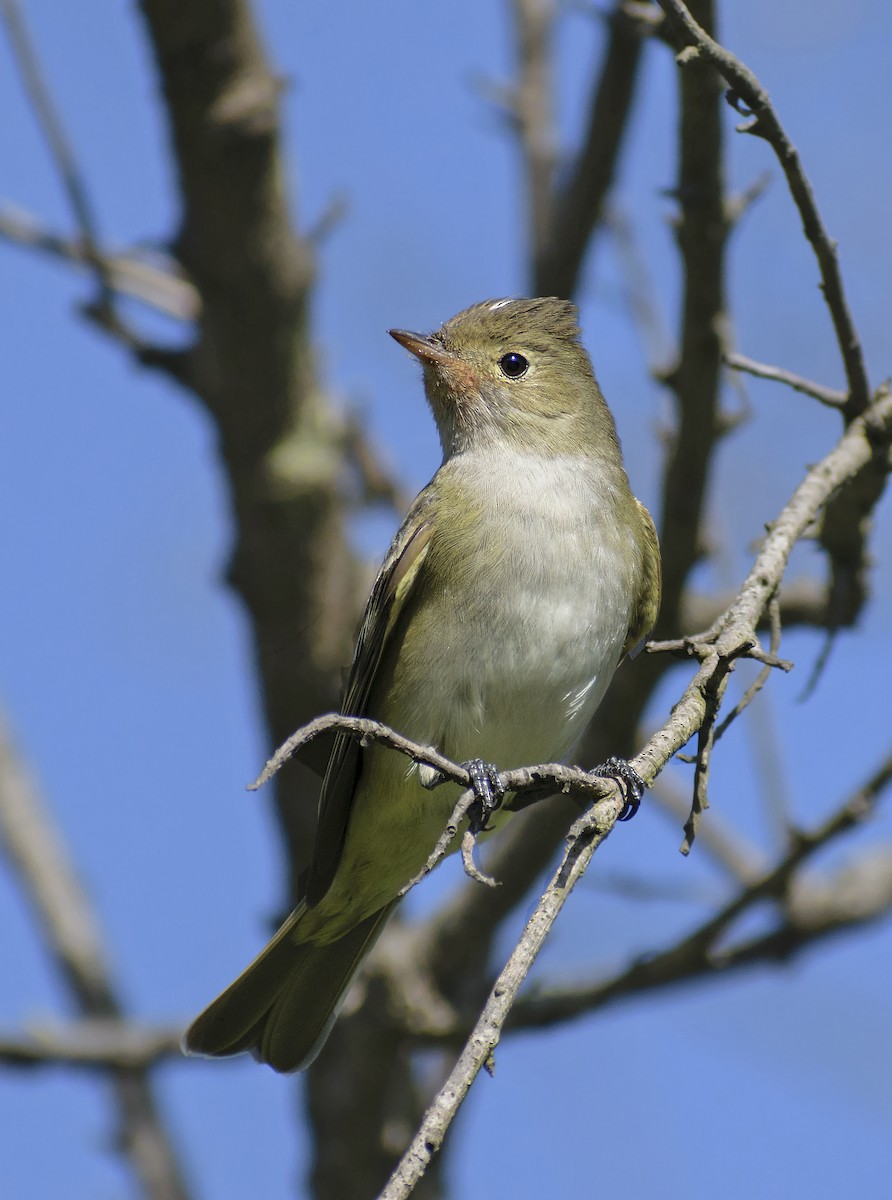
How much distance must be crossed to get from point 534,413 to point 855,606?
127 cm

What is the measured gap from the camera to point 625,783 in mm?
3262

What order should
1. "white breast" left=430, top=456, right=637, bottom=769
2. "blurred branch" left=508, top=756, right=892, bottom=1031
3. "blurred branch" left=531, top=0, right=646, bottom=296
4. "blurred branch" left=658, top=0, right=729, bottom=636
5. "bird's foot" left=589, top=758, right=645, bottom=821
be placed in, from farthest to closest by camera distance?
"blurred branch" left=531, top=0, right=646, bottom=296 < "blurred branch" left=508, top=756, right=892, bottom=1031 < "white breast" left=430, top=456, right=637, bottom=769 < "blurred branch" left=658, top=0, right=729, bottom=636 < "bird's foot" left=589, top=758, right=645, bottom=821

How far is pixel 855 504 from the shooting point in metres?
4.15

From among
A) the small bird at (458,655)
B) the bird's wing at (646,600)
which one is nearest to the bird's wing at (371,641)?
the small bird at (458,655)

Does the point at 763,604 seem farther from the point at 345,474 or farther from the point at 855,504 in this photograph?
the point at 345,474

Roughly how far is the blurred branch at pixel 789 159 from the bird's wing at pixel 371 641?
1.33 m

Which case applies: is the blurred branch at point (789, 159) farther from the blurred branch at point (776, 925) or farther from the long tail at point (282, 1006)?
the long tail at point (282, 1006)

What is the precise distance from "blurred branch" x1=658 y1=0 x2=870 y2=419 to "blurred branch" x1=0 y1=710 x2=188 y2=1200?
4474 millimetres

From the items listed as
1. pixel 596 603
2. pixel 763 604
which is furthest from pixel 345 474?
pixel 763 604

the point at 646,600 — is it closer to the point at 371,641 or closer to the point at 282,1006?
the point at 371,641

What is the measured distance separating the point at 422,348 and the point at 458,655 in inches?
51.5

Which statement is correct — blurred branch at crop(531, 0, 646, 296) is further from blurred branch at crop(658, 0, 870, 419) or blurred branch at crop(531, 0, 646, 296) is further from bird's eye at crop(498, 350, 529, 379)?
blurred branch at crop(658, 0, 870, 419)

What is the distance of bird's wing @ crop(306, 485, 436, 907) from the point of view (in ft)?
14.2

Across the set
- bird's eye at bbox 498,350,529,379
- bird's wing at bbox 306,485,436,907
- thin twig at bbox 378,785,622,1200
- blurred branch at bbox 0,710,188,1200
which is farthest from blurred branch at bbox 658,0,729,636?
blurred branch at bbox 0,710,188,1200
